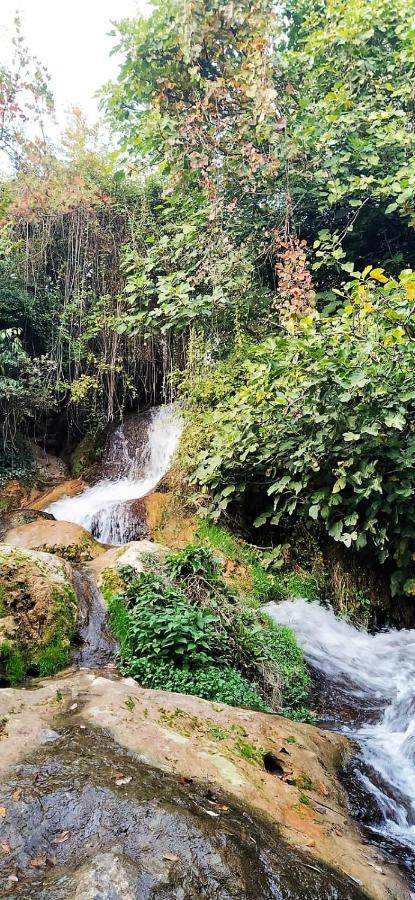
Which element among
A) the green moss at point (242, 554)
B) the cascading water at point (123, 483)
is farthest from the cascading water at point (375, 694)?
the cascading water at point (123, 483)

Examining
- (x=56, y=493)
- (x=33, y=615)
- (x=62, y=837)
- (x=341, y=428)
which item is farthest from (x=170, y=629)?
(x=56, y=493)

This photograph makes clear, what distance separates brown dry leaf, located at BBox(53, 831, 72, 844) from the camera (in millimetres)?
2017

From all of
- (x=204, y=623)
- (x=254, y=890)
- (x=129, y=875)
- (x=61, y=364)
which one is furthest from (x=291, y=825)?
(x=61, y=364)

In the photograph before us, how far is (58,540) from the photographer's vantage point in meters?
6.62

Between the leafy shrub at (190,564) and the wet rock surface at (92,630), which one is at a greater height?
the leafy shrub at (190,564)

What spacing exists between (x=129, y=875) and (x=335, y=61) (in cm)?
1073

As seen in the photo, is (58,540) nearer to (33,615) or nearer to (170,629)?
(33,615)

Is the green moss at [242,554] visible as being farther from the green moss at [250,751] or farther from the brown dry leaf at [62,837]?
the brown dry leaf at [62,837]

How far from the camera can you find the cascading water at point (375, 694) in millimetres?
3468

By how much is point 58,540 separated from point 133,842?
4884 millimetres

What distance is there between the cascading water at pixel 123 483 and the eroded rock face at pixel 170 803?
4.61 meters

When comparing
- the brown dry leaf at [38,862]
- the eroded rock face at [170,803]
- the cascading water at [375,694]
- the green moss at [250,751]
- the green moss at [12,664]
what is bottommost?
the cascading water at [375,694]

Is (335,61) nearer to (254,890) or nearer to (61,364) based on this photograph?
(61,364)

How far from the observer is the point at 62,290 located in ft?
38.7
